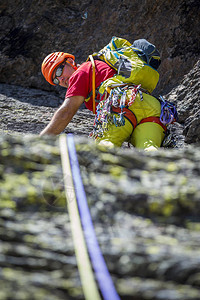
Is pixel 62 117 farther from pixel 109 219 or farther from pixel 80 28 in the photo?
pixel 80 28

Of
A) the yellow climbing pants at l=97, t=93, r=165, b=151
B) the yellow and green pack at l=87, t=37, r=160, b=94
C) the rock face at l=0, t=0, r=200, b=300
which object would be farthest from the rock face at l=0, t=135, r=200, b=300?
the yellow and green pack at l=87, t=37, r=160, b=94

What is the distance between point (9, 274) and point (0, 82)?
21.4ft

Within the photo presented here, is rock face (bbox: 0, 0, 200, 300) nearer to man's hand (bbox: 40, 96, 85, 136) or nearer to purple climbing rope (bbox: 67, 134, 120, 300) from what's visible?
purple climbing rope (bbox: 67, 134, 120, 300)

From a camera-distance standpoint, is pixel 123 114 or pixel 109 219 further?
pixel 123 114

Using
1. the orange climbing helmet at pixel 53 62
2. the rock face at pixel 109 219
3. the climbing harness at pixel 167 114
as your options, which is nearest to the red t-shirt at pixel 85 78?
the orange climbing helmet at pixel 53 62

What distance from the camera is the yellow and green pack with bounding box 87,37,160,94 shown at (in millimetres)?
3387

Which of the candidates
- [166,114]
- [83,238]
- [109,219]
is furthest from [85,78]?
[83,238]

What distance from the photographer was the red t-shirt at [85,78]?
336cm

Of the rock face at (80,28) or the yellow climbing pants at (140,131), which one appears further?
the rock face at (80,28)

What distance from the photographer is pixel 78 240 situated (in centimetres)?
106

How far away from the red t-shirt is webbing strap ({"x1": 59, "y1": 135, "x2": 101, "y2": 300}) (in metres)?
1.96

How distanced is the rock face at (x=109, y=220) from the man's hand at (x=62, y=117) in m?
1.65

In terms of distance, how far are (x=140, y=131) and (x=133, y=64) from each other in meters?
0.69

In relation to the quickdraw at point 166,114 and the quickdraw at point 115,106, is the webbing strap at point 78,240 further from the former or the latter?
the quickdraw at point 166,114
